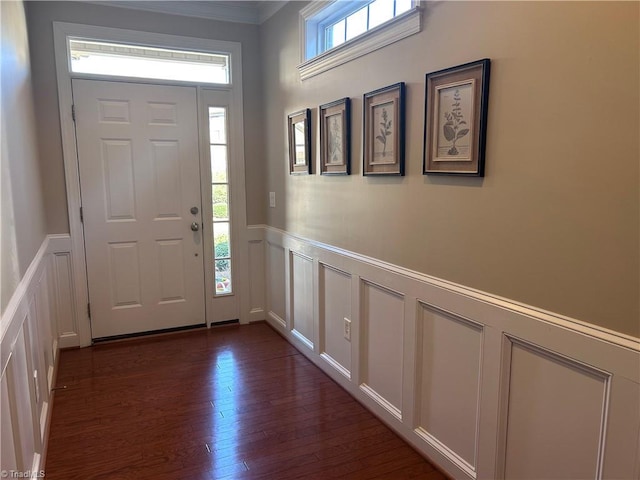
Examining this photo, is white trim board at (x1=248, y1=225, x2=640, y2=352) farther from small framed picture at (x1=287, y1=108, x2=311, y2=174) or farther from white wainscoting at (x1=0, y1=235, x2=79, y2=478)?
white wainscoting at (x1=0, y1=235, x2=79, y2=478)

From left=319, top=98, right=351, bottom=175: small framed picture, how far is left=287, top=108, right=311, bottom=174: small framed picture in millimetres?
183

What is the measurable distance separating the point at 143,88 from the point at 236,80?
70cm

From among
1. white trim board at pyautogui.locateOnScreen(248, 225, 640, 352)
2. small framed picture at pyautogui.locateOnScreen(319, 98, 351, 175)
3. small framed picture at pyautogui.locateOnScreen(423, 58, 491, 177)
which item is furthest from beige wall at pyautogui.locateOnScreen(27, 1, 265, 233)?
small framed picture at pyautogui.locateOnScreen(423, 58, 491, 177)

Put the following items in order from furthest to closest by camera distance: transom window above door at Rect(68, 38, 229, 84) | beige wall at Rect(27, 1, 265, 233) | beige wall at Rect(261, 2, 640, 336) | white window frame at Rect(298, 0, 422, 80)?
transom window above door at Rect(68, 38, 229, 84), beige wall at Rect(27, 1, 265, 233), white window frame at Rect(298, 0, 422, 80), beige wall at Rect(261, 2, 640, 336)

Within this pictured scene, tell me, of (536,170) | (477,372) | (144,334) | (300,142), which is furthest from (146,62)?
(477,372)

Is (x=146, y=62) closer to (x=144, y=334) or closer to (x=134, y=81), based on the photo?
(x=134, y=81)

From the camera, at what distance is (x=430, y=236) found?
1.93 metres

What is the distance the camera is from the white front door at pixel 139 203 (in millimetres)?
3314

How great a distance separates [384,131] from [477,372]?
1.15 m

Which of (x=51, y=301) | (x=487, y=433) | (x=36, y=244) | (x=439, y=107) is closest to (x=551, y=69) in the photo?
(x=439, y=107)

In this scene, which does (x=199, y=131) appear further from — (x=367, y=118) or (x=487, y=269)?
(x=487, y=269)

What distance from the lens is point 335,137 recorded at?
103 inches

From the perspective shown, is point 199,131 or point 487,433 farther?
point 199,131

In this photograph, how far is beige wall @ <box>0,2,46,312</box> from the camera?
1.60 m
